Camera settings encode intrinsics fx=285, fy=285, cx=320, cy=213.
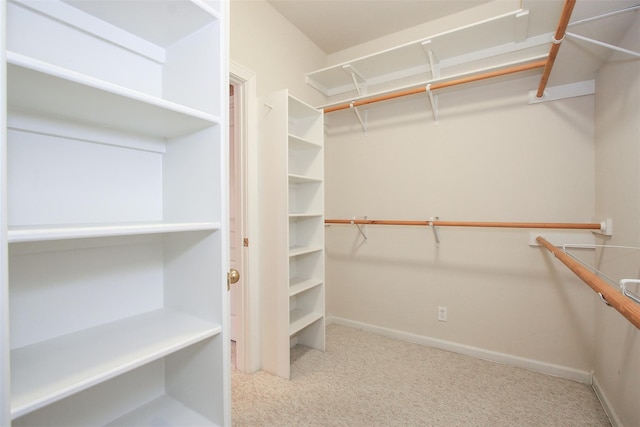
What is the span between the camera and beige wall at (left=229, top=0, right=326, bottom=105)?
1918 millimetres

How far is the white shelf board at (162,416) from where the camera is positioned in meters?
0.94

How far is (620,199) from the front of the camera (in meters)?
1.49

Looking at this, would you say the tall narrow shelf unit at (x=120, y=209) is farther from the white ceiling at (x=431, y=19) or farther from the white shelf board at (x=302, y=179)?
the white ceiling at (x=431, y=19)

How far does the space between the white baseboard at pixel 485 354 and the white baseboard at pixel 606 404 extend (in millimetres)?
92

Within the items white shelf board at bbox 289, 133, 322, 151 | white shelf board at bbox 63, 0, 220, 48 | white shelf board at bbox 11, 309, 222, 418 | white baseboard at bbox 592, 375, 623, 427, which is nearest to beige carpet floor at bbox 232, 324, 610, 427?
white baseboard at bbox 592, 375, 623, 427

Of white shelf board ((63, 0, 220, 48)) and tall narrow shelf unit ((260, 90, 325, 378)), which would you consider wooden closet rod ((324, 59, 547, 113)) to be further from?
white shelf board ((63, 0, 220, 48))

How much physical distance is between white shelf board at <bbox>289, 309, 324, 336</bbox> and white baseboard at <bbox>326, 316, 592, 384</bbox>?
0.63 metres

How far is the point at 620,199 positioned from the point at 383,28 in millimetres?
2058

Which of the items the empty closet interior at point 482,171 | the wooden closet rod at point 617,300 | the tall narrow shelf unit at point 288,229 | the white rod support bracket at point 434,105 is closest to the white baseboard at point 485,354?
the empty closet interior at point 482,171

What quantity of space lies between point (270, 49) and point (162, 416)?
2295mm

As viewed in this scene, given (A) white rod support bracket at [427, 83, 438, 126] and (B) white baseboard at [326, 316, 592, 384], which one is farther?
(A) white rod support bracket at [427, 83, 438, 126]

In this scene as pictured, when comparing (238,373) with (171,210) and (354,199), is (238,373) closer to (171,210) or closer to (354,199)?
(171,210)

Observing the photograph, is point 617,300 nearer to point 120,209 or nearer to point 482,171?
point 120,209

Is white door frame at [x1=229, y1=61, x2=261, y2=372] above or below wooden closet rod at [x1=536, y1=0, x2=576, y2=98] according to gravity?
below
